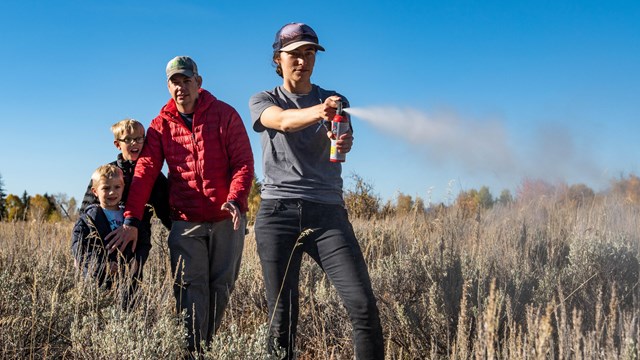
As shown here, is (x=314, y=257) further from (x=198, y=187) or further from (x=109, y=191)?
(x=109, y=191)

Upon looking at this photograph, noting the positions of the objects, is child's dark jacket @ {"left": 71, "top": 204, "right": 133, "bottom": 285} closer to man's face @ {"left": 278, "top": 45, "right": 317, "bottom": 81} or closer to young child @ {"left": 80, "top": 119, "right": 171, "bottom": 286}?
young child @ {"left": 80, "top": 119, "right": 171, "bottom": 286}

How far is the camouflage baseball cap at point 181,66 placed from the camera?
3.92 metres

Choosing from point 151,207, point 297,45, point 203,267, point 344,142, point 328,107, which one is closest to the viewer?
point 328,107

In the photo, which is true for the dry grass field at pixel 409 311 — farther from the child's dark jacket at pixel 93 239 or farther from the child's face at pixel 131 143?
the child's face at pixel 131 143

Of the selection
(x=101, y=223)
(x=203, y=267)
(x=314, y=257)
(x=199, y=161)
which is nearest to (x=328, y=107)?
(x=314, y=257)

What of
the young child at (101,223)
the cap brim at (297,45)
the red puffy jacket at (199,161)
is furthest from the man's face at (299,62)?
the young child at (101,223)

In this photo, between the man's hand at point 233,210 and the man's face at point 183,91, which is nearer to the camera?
the man's hand at point 233,210

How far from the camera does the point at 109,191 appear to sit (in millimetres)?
4461

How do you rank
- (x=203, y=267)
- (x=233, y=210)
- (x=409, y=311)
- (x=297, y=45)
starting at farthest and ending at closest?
(x=409, y=311) → (x=203, y=267) → (x=233, y=210) → (x=297, y=45)

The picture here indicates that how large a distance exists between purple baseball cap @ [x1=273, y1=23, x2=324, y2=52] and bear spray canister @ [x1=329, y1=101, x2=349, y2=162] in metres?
0.52

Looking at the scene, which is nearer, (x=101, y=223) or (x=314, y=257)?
(x=314, y=257)

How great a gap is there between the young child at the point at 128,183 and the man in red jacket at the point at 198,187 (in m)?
0.25

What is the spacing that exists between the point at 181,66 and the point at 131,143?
36.2 inches

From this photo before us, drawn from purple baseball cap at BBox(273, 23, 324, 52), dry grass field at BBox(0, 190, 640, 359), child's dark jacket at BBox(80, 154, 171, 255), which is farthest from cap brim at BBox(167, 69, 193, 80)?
dry grass field at BBox(0, 190, 640, 359)
